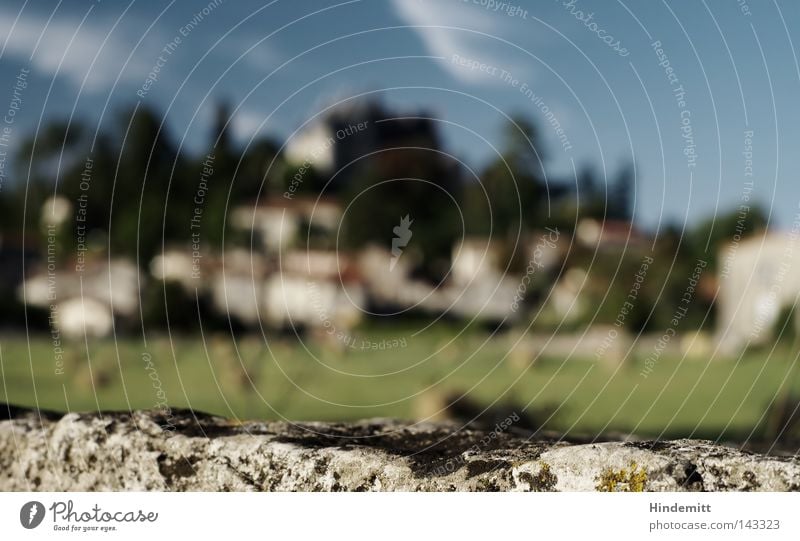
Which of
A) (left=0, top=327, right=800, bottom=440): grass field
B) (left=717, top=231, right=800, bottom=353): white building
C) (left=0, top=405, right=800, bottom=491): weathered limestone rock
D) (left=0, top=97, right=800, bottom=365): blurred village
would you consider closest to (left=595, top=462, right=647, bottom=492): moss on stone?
(left=0, top=405, right=800, bottom=491): weathered limestone rock

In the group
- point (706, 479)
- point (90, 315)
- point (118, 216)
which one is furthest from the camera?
point (118, 216)

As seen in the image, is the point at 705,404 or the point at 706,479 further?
the point at 705,404

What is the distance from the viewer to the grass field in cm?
2141

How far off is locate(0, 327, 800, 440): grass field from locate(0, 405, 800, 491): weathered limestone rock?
608 inches

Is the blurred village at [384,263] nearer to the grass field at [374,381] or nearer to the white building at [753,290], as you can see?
the white building at [753,290]

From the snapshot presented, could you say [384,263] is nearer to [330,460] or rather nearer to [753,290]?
[753,290]

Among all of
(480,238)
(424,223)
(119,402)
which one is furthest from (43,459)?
(480,238)

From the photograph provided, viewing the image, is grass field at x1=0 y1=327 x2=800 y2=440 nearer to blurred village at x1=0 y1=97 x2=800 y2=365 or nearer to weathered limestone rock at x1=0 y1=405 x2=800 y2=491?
blurred village at x1=0 y1=97 x2=800 y2=365

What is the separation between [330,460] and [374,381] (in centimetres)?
2757

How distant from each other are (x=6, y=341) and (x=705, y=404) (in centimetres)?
2293

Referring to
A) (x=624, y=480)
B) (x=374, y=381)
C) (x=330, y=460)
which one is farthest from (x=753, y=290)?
(x=330, y=460)

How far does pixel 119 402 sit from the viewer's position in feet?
74.4
